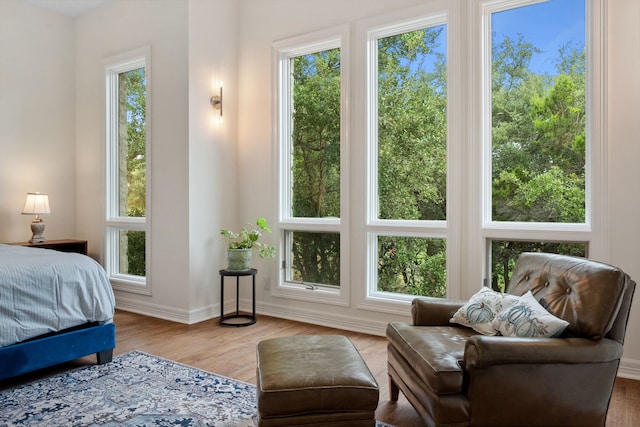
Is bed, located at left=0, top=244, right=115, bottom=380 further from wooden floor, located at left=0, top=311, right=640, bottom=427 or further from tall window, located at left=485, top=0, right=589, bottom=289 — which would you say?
tall window, located at left=485, top=0, right=589, bottom=289

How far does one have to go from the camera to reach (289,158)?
4480 millimetres

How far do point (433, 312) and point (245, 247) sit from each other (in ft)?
7.16

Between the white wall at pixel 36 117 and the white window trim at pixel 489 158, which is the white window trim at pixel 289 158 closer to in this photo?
the white window trim at pixel 489 158

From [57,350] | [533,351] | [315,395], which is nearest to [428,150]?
[533,351]

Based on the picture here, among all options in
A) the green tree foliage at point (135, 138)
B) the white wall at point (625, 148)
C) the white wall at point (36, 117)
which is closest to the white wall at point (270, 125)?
the white wall at point (625, 148)

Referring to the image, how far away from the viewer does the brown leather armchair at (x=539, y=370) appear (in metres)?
1.84

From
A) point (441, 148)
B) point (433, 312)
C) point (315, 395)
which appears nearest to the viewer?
point (315, 395)

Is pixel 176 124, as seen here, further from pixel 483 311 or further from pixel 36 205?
pixel 483 311

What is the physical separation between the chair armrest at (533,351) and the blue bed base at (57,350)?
2.34m

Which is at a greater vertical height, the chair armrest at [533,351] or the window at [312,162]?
the window at [312,162]

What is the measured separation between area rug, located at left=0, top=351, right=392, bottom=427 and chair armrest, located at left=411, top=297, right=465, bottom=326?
0.59 meters

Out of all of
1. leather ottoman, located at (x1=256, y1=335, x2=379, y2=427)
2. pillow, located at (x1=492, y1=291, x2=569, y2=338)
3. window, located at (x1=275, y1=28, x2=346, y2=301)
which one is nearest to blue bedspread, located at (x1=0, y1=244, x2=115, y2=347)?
leather ottoman, located at (x1=256, y1=335, x2=379, y2=427)

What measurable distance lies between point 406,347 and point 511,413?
1.69ft

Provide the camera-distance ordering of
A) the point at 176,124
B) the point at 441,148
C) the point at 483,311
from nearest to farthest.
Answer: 1. the point at 483,311
2. the point at 441,148
3. the point at 176,124
